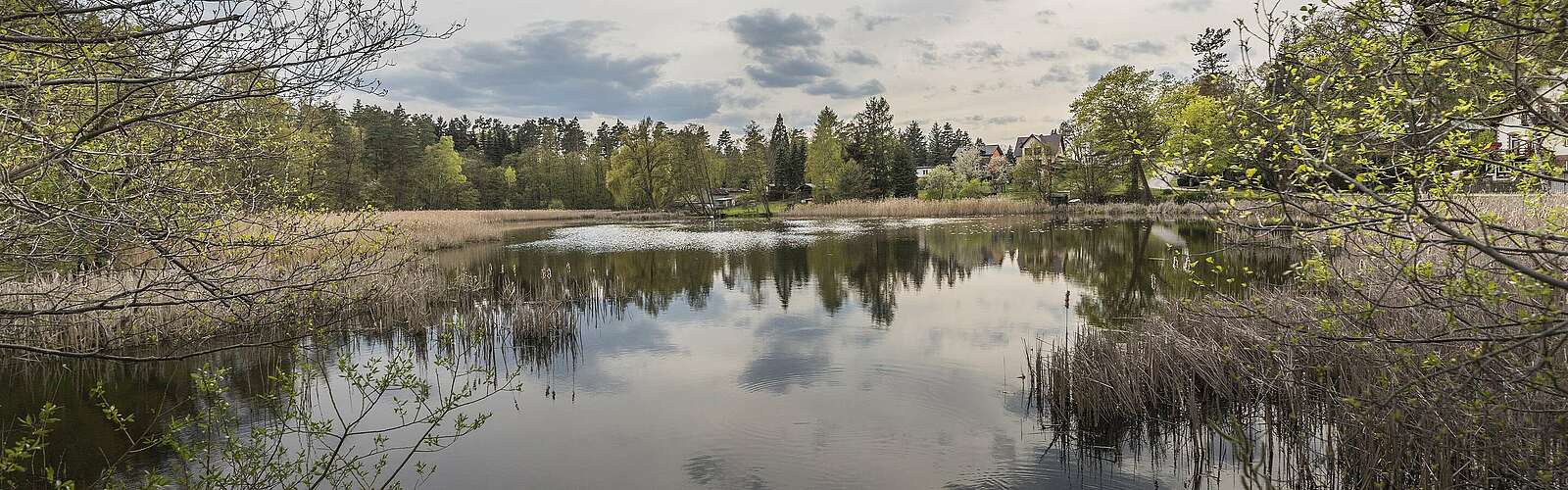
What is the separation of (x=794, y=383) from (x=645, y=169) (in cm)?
6102

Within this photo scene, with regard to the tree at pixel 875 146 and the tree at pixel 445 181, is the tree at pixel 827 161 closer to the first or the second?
the tree at pixel 875 146

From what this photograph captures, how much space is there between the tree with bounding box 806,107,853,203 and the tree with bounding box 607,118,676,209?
41.9 feet

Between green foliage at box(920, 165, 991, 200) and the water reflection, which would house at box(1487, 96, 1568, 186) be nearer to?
the water reflection

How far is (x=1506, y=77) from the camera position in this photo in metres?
3.98

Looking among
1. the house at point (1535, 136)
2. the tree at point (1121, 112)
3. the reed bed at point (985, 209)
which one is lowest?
the reed bed at point (985, 209)

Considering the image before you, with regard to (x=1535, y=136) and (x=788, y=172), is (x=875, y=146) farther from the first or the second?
(x=1535, y=136)

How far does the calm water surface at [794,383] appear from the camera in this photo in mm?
7066

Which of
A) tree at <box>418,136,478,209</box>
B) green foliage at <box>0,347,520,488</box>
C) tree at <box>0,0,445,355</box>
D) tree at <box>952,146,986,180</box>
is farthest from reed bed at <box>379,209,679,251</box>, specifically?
tree at <box>952,146,986,180</box>

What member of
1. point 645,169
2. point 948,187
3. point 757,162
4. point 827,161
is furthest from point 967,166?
point 645,169

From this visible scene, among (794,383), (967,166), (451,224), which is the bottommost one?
(794,383)

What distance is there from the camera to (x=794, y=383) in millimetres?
10016

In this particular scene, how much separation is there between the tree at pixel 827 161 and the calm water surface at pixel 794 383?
4207cm

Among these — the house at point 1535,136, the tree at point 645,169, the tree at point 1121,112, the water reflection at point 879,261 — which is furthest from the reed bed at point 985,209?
the house at point 1535,136

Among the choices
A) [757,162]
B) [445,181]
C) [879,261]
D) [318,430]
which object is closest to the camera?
[318,430]
